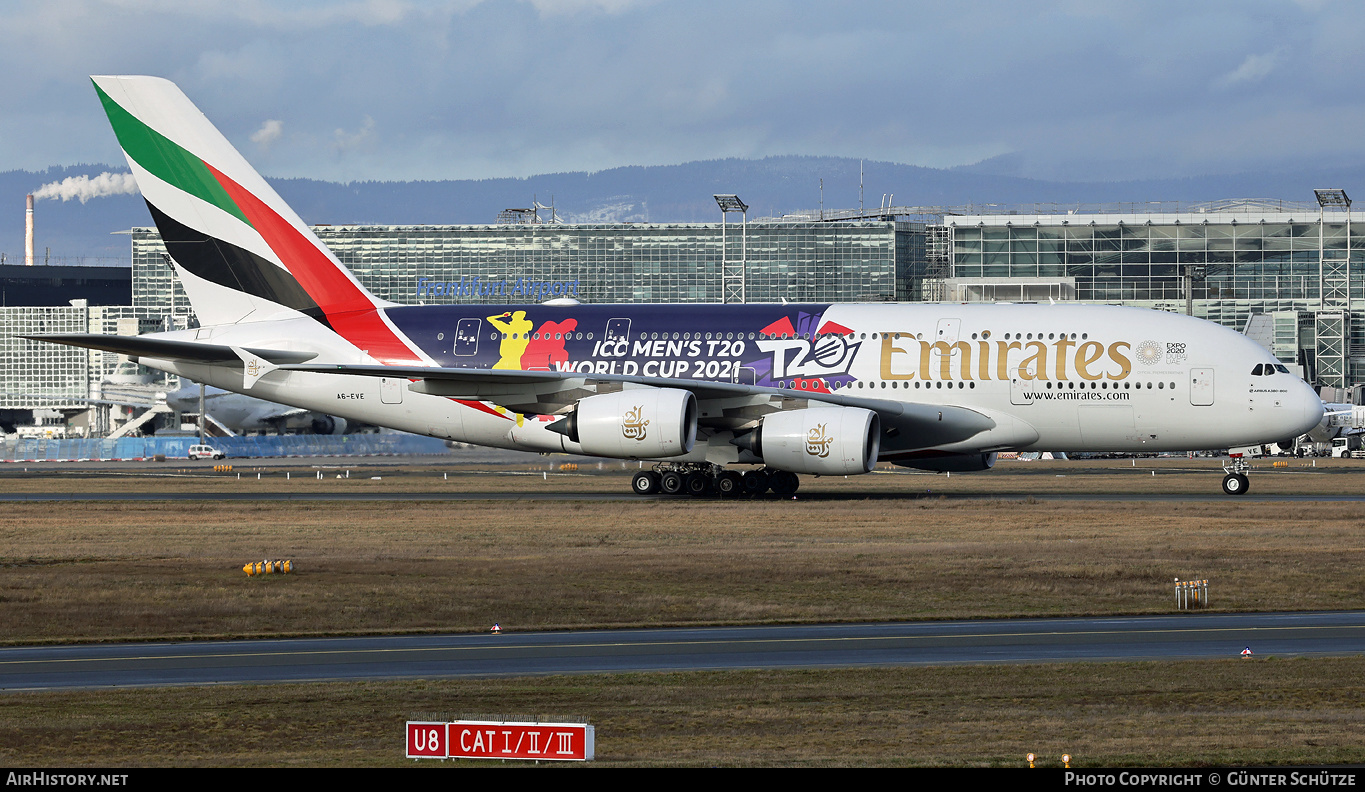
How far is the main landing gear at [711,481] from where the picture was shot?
39125 millimetres

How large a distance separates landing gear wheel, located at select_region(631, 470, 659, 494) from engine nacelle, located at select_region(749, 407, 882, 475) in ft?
15.6

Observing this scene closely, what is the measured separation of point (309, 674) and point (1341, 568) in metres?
16.7

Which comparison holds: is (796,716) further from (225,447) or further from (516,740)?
(225,447)

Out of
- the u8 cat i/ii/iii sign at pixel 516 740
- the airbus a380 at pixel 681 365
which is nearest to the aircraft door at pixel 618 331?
the airbus a380 at pixel 681 365

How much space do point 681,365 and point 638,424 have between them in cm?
370

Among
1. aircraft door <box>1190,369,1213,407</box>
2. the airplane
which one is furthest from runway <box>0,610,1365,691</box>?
the airplane

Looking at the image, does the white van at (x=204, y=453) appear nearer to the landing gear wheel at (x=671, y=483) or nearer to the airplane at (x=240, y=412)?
the airplane at (x=240, y=412)

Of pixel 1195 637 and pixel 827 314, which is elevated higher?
pixel 827 314

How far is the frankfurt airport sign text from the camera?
14662 centimetres

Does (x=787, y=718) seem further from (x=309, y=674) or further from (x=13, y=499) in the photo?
(x=13, y=499)

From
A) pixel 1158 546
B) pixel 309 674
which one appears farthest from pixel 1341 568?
pixel 309 674

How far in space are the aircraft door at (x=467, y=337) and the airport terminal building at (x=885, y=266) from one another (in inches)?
2749

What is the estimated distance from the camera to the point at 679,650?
16422 mm

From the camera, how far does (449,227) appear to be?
151875mm
